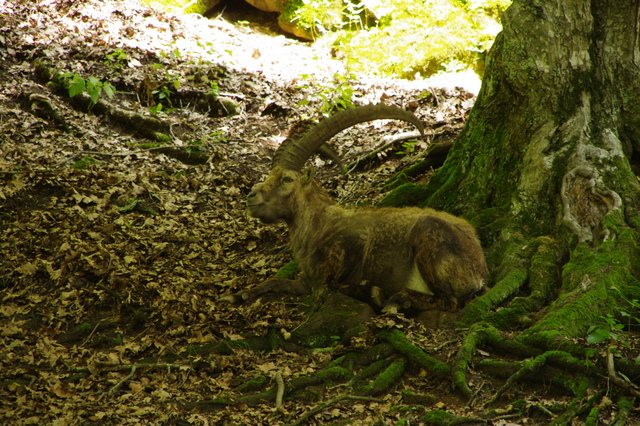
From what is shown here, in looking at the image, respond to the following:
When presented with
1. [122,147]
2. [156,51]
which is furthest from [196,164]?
[156,51]

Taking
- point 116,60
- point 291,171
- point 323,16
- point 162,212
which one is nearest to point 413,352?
point 291,171

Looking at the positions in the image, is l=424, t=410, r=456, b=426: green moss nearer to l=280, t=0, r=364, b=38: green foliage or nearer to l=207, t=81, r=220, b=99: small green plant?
l=207, t=81, r=220, b=99: small green plant

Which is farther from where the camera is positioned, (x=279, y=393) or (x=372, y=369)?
(x=372, y=369)

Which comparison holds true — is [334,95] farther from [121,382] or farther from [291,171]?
[121,382]

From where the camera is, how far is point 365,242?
7.19 metres

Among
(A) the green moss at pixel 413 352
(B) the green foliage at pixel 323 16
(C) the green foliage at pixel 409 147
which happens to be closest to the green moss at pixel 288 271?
(A) the green moss at pixel 413 352

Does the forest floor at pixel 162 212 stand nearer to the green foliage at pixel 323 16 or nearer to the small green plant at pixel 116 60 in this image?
the small green plant at pixel 116 60

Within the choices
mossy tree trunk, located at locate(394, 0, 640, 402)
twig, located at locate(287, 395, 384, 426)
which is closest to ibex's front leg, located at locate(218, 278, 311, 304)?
mossy tree trunk, located at locate(394, 0, 640, 402)

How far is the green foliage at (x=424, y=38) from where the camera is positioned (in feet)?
49.3

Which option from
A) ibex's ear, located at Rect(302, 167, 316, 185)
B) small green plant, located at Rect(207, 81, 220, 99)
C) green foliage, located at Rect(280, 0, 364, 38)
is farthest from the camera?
green foliage, located at Rect(280, 0, 364, 38)

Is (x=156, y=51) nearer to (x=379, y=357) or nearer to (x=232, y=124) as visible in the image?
(x=232, y=124)

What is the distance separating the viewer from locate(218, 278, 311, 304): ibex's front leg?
Answer: 7.24m

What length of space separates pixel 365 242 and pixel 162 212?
4163mm

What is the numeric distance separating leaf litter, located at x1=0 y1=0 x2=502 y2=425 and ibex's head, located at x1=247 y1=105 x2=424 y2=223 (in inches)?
45.9
